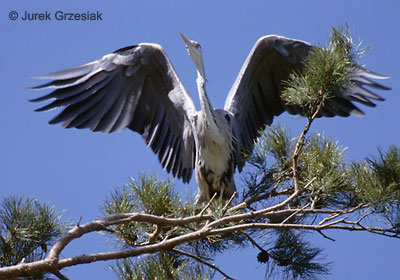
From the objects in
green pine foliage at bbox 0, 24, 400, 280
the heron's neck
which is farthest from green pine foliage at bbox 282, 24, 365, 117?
the heron's neck

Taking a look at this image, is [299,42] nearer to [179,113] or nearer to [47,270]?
[179,113]

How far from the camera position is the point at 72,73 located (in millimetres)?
4898

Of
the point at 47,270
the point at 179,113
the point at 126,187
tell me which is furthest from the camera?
the point at 179,113

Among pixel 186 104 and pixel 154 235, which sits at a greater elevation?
pixel 186 104

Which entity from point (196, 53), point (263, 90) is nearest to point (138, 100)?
point (196, 53)

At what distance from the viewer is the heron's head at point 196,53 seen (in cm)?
496

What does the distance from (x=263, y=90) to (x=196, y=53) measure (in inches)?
27.8

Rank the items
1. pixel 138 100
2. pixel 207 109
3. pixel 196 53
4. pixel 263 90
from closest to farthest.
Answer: pixel 207 109 < pixel 196 53 < pixel 138 100 < pixel 263 90

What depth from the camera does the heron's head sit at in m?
4.96

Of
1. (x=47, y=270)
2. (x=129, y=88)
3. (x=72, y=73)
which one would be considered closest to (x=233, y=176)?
(x=129, y=88)

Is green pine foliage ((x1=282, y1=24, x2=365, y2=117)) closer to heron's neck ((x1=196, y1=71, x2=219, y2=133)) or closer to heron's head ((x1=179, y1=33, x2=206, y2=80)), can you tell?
heron's neck ((x1=196, y1=71, x2=219, y2=133))

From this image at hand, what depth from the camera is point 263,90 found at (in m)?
5.32

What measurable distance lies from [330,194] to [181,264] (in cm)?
86

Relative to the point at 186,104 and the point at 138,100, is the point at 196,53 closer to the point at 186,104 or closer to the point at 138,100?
the point at 186,104
